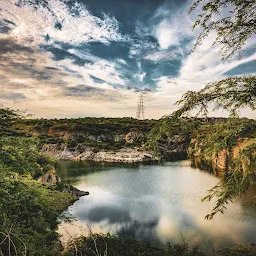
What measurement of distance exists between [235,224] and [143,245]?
7.78 meters

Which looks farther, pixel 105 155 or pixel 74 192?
pixel 105 155

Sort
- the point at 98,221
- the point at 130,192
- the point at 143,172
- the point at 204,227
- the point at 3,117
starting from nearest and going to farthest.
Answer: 1. the point at 3,117
2. the point at 204,227
3. the point at 98,221
4. the point at 130,192
5. the point at 143,172

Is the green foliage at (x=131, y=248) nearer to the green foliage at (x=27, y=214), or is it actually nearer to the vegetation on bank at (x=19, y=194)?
the green foliage at (x=27, y=214)

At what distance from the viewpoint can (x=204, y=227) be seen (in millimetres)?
19109

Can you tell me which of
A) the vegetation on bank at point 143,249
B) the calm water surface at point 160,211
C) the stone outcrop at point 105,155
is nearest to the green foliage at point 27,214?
the vegetation on bank at point 143,249

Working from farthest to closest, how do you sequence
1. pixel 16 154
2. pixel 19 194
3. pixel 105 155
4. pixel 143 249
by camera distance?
pixel 105 155, pixel 143 249, pixel 19 194, pixel 16 154

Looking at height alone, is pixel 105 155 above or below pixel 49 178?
below

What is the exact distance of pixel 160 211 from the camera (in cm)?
2362

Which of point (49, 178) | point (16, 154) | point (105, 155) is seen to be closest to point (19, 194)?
point (16, 154)

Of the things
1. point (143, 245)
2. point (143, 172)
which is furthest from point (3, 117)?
point (143, 172)

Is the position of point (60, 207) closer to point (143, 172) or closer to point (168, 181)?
point (168, 181)

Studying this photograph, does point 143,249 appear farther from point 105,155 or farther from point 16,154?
point 105,155

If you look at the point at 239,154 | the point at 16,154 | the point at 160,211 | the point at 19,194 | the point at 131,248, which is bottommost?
the point at 160,211

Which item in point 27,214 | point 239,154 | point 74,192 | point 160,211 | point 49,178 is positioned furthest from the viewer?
point 74,192
